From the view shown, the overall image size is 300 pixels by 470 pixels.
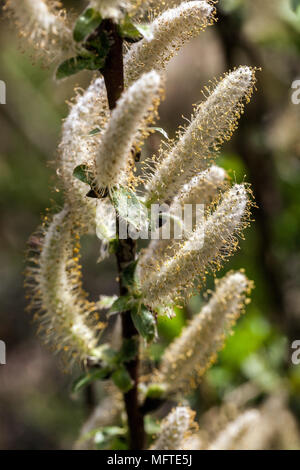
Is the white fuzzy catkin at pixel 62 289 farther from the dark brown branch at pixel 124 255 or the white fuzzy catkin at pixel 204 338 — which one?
the white fuzzy catkin at pixel 204 338

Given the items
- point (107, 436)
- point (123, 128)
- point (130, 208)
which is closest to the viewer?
point (123, 128)

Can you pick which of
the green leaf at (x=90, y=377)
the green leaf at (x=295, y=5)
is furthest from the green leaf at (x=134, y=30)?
the green leaf at (x=90, y=377)

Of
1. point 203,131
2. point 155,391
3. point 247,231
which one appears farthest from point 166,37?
point 247,231

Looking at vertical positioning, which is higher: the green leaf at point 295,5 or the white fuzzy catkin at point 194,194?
the green leaf at point 295,5

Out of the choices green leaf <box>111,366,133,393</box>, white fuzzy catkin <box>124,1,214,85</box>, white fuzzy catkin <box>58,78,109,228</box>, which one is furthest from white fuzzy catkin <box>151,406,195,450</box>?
white fuzzy catkin <box>124,1,214,85</box>

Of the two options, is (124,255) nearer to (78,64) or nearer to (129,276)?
(129,276)

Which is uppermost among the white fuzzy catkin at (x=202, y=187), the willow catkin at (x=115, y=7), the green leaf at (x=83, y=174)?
the willow catkin at (x=115, y=7)

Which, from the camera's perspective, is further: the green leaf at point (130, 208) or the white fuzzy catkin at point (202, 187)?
the white fuzzy catkin at point (202, 187)
